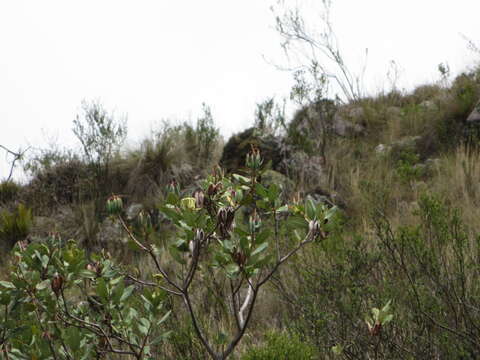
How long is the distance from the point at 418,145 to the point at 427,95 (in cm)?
433

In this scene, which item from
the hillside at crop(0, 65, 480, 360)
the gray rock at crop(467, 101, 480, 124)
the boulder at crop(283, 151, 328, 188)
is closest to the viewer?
the hillside at crop(0, 65, 480, 360)

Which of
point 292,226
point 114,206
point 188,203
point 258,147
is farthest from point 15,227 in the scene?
point 292,226

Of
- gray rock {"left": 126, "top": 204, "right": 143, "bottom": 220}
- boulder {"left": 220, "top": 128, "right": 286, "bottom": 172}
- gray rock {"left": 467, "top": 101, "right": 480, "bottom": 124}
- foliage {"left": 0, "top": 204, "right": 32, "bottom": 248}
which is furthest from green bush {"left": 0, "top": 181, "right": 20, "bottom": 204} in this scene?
gray rock {"left": 467, "top": 101, "right": 480, "bottom": 124}

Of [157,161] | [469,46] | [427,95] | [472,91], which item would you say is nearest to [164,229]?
[157,161]

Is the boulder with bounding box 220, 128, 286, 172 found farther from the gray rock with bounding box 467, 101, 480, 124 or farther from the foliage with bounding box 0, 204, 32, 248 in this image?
the foliage with bounding box 0, 204, 32, 248

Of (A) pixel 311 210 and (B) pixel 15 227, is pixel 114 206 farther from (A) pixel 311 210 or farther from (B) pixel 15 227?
(B) pixel 15 227

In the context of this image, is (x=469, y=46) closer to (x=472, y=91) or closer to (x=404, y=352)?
(x=472, y=91)

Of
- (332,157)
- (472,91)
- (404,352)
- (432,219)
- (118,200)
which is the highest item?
(472,91)

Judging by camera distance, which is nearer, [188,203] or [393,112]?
[188,203]

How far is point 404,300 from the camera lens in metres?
2.49

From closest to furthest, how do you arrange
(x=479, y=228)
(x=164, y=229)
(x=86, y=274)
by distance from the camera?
(x=86, y=274)
(x=479, y=228)
(x=164, y=229)

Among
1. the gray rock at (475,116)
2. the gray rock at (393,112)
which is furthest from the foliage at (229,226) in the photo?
the gray rock at (393,112)

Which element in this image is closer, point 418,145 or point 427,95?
point 418,145

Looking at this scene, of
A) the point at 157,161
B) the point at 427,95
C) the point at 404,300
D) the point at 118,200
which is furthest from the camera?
the point at 427,95
